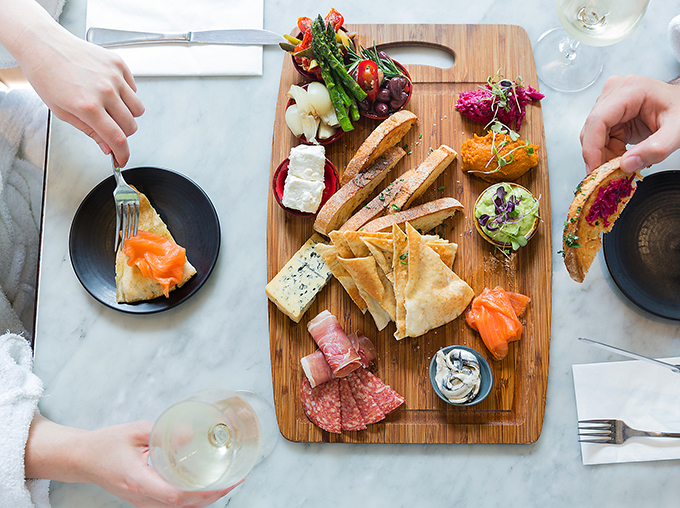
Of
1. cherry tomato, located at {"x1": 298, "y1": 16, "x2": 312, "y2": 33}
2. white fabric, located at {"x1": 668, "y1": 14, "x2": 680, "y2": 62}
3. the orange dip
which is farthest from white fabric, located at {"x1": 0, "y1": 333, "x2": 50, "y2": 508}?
white fabric, located at {"x1": 668, "y1": 14, "x2": 680, "y2": 62}

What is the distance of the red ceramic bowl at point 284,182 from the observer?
2.46 m

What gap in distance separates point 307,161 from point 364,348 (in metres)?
0.99

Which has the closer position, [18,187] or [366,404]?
[366,404]

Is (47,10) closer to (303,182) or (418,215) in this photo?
(303,182)

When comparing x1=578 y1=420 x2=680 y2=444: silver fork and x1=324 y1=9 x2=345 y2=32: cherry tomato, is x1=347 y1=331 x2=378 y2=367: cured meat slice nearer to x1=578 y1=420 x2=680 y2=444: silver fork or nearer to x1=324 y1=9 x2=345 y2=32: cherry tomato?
x1=578 y1=420 x2=680 y2=444: silver fork

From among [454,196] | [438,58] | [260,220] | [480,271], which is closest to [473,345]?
[480,271]

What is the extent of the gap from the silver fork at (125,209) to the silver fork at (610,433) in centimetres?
253

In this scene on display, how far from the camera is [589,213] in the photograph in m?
2.25

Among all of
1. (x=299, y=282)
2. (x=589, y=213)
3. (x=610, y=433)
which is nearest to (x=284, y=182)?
(x=299, y=282)

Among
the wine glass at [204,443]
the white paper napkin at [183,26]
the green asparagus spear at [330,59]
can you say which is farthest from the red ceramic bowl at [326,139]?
the wine glass at [204,443]

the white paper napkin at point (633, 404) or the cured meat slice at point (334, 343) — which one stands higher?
the cured meat slice at point (334, 343)

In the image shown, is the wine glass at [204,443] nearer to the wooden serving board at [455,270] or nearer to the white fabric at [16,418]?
the wooden serving board at [455,270]

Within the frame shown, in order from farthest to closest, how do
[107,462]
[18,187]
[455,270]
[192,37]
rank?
[18,187] < [192,37] < [455,270] < [107,462]

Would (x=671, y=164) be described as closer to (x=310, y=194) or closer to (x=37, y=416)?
(x=310, y=194)
